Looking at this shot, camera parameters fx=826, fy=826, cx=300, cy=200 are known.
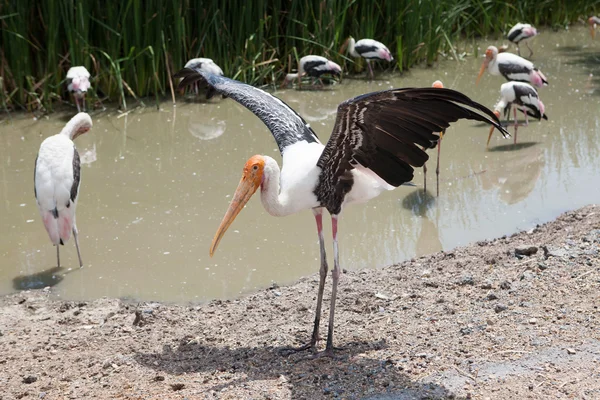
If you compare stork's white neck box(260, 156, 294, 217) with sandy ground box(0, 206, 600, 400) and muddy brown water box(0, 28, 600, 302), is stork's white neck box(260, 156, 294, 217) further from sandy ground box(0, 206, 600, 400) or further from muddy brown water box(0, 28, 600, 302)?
muddy brown water box(0, 28, 600, 302)

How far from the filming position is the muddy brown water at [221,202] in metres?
5.66

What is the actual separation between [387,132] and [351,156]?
0.26 m

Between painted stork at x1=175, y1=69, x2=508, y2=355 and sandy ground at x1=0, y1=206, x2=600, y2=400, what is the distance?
344 mm

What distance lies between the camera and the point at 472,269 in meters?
5.04

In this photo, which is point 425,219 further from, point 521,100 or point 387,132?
point 387,132

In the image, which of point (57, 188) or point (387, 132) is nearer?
point (387, 132)

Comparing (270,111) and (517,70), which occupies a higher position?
(270,111)

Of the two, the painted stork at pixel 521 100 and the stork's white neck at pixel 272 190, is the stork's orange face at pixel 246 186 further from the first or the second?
the painted stork at pixel 521 100

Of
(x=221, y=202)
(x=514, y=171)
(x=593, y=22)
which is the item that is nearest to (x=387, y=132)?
(x=221, y=202)

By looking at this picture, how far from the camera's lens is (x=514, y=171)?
7.46m

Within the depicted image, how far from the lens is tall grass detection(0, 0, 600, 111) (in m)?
8.93

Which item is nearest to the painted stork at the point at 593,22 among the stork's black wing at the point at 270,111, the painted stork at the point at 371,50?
the painted stork at the point at 371,50

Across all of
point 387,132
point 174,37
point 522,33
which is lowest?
point 522,33

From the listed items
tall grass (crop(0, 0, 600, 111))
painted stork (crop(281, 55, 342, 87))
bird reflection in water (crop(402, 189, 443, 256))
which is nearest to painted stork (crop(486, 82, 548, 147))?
bird reflection in water (crop(402, 189, 443, 256))
